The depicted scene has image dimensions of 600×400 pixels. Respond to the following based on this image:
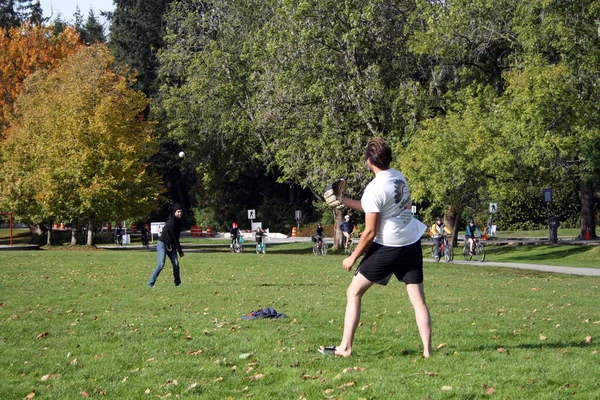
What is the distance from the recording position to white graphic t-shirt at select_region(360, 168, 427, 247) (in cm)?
735

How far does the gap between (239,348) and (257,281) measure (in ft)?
33.9

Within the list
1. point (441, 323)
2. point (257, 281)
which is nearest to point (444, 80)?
point (257, 281)

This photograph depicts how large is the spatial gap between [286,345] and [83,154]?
3643cm

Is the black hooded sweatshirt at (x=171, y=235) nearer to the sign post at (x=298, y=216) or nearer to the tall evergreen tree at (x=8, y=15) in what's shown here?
the sign post at (x=298, y=216)

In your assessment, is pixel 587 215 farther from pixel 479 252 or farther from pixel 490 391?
pixel 490 391

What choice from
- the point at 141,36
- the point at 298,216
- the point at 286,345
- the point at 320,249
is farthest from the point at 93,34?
the point at 286,345

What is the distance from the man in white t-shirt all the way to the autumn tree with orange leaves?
55.5 meters

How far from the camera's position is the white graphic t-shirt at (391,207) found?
7352mm

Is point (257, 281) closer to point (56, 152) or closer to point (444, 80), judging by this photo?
point (444, 80)

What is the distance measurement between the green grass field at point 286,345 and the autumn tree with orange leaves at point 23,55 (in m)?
47.6

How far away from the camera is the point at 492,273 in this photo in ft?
82.8

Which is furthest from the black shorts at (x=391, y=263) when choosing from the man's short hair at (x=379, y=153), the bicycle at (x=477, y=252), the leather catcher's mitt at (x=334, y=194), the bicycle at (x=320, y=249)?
the bicycle at (x=320, y=249)

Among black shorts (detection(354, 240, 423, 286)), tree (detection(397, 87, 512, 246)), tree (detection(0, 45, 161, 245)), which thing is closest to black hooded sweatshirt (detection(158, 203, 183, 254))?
black shorts (detection(354, 240, 423, 286))

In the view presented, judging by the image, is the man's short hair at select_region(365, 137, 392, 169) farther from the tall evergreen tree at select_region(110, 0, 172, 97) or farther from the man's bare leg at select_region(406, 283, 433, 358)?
the tall evergreen tree at select_region(110, 0, 172, 97)
